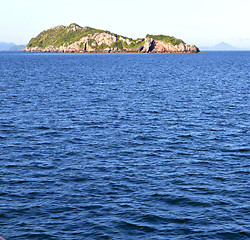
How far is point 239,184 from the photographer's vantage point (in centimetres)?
2775

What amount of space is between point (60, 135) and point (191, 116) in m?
21.7

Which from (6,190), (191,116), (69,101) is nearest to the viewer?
(6,190)

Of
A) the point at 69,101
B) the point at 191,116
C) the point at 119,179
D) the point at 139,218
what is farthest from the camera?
the point at 69,101

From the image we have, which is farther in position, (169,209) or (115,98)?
(115,98)

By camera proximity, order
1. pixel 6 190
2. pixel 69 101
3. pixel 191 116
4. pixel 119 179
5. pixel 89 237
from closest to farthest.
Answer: pixel 89 237 → pixel 6 190 → pixel 119 179 → pixel 191 116 → pixel 69 101

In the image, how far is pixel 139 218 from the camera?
882 inches

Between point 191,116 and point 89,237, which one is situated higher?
point 191,116

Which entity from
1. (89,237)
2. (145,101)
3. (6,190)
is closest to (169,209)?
(89,237)

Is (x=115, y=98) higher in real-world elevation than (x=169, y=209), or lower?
higher

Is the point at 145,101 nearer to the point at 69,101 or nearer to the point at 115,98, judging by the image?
the point at 115,98

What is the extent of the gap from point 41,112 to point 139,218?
37008 mm

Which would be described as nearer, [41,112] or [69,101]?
[41,112]

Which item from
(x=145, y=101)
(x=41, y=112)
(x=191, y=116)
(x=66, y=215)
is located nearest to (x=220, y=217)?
(x=66, y=215)

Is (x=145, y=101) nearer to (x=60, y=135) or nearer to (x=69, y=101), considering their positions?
(x=69, y=101)
